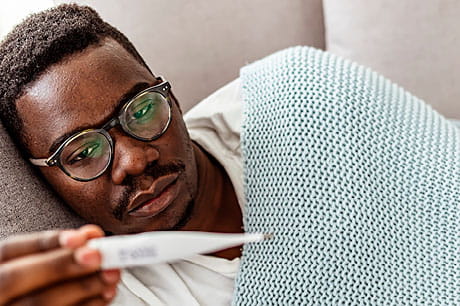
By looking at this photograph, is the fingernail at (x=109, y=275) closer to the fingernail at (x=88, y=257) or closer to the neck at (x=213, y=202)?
the fingernail at (x=88, y=257)

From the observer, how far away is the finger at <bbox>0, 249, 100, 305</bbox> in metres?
0.52

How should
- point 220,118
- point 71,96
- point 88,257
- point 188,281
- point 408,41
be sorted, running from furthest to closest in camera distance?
point 408,41 → point 220,118 → point 188,281 → point 71,96 → point 88,257

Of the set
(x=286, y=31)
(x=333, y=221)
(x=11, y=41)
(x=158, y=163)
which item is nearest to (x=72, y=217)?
(x=158, y=163)

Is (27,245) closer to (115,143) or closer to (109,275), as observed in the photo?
(109,275)

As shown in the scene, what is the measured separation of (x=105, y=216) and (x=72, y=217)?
0.22 ft

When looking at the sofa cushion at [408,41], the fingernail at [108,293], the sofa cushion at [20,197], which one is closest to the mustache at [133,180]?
the sofa cushion at [20,197]

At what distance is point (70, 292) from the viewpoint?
0.55m

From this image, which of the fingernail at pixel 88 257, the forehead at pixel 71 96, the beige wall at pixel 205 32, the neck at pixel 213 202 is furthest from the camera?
the beige wall at pixel 205 32

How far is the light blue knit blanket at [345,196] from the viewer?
35.0 inches

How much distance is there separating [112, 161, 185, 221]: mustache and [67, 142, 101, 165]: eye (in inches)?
2.2

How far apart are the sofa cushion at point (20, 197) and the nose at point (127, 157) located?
0.41ft

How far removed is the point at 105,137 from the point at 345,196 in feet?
1.14

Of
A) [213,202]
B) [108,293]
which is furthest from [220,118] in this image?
[108,293]

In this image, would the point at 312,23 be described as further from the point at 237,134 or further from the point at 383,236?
the point at 383,236
